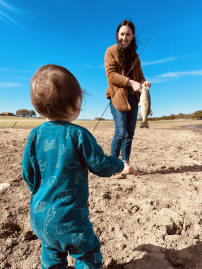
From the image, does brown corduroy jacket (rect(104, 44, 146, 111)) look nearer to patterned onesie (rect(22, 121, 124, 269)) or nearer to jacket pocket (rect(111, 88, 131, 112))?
jacket pocket (rect(111, 88, 131, 112))

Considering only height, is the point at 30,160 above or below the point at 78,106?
below

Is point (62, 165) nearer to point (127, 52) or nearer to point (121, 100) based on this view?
point (121, 100)

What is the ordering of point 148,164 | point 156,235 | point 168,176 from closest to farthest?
point 156,235 < point 168,176 < point 148,164

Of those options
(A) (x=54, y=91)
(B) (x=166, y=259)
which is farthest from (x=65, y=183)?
(B) (x=166, y=259)

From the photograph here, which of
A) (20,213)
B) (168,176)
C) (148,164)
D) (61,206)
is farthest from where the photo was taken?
(148,164)

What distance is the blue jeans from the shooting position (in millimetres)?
2885

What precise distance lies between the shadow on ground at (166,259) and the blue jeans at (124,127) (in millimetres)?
1563

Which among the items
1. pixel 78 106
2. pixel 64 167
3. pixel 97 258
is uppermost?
pixel 78 106

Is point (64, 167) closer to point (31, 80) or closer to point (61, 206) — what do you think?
point (61, 206)

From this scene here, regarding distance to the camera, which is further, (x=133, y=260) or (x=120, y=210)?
(x=120, y=210)

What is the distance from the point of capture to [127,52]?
2.86m

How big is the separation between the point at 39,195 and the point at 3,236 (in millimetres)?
973

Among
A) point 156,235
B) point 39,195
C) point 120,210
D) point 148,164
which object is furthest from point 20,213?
point 148,164

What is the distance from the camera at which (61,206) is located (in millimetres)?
1021
